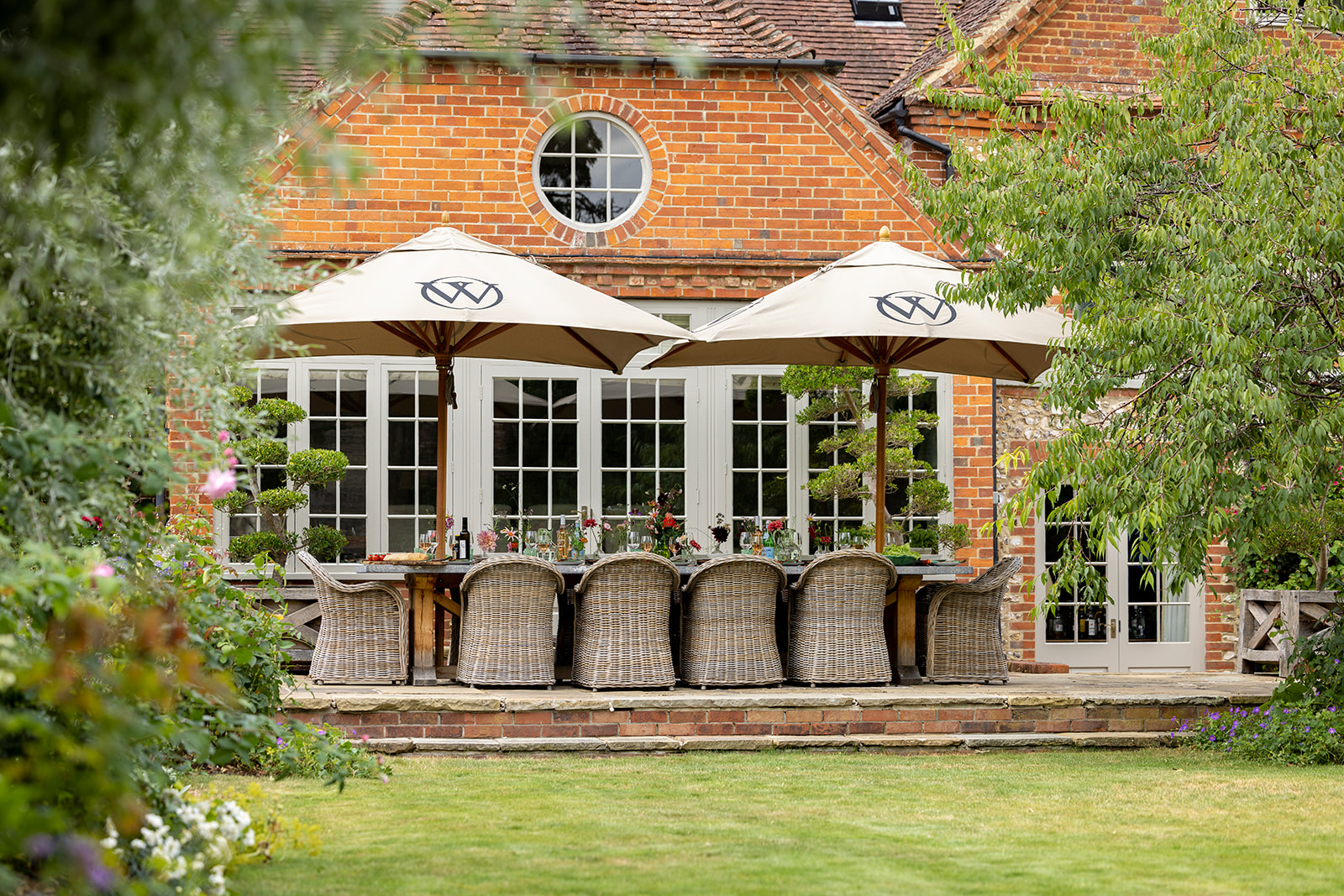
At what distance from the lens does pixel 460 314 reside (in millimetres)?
7312

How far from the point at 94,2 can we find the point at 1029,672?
32.3 ft

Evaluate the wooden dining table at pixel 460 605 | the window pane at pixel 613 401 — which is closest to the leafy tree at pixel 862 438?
the window pane at pixel 613 401

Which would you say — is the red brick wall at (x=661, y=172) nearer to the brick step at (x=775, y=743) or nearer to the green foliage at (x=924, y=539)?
the green foliage at (x=924, y=539)

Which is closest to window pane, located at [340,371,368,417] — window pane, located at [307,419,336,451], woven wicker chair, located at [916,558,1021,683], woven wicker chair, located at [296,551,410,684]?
window pane, located at [307,419,336,451]

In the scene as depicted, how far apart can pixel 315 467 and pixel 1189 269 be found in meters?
6.06

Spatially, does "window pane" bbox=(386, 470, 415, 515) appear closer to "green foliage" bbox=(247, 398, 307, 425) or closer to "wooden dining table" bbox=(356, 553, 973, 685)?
"green foliage" bbox=(247, 398, 307, 425)

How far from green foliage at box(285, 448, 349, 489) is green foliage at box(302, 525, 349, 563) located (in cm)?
35

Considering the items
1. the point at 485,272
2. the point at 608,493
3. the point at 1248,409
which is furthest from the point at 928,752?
the point at 608,493

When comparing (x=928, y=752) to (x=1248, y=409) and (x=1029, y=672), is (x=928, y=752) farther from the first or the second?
(x=1029, y=672)

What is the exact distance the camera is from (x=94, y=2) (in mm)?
2141

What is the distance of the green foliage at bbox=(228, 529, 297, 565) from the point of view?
389 inches

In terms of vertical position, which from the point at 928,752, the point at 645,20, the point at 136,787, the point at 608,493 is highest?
the point at 645,20

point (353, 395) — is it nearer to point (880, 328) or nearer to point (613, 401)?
point (613, 401)

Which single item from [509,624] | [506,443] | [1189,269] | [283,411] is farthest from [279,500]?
[1189,269]
